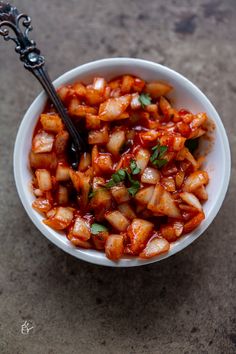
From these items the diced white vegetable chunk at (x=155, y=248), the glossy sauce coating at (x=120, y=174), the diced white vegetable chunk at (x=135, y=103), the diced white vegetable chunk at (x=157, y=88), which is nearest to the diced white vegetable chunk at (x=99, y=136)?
the glossy sauce coating at (x=120, y=174)

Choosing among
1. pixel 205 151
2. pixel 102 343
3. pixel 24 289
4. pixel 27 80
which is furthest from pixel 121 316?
pixel 27 80

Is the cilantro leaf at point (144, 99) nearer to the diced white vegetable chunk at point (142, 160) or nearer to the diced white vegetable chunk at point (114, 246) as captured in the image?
the diced white vegetable chunk at point (142, 160)

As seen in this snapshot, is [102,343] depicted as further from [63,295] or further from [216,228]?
[216,228]

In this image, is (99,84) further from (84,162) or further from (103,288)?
(103,288)

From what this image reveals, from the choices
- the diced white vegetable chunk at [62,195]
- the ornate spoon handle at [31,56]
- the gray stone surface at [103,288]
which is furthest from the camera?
the gray stone surface at [103,288]

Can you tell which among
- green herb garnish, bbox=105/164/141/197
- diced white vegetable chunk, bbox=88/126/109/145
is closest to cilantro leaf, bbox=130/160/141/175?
green herb garnish, bbox=105/164/141/197

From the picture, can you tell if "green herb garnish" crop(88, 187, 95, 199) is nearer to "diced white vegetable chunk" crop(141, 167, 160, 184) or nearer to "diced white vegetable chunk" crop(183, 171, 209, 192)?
"diced white vegetable chunk" crop(141, 167, 160, 184)
